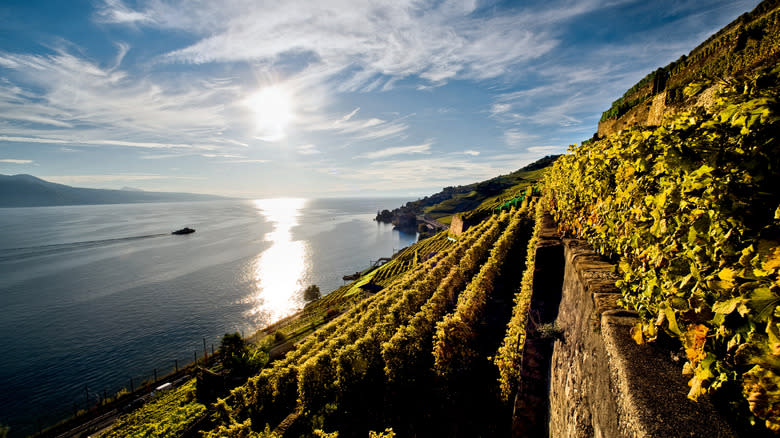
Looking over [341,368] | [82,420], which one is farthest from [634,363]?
[82,420]

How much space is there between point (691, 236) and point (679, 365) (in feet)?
3.80

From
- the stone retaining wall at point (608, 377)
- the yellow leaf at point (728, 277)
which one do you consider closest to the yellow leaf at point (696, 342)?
the stone retaining wall at point (608, 377)

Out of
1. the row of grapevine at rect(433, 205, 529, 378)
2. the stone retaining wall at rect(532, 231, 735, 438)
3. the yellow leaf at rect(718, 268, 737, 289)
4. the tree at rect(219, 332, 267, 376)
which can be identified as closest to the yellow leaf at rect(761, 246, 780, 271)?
the yellow leaf at rect(718, 268, 737, 289)

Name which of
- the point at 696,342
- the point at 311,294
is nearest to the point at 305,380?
the point at 696,342

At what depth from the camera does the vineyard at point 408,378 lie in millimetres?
10703

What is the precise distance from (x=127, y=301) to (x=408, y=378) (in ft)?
322

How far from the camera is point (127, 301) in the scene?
77000 millimetres

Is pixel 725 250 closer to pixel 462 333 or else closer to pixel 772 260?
pixel 772 260

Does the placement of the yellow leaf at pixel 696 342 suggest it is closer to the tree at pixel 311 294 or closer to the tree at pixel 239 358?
the tree at pixel 239 358

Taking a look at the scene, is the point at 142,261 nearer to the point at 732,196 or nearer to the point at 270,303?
the point at 270,303

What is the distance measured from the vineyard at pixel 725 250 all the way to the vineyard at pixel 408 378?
882cm

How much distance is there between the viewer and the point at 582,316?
4.52 metres

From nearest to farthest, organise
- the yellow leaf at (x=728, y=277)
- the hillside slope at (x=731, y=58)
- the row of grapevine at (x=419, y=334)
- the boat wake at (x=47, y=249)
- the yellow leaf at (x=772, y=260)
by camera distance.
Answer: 1. the yellow leaf at (x=772, y=260)
2. the yellow leaf at (x=728, y=277)
3. the row of grapevine at (x=419, y=334)
4. the hillside slope at (x=731, y=58)
5. the boat wake at (x=47, y=249)

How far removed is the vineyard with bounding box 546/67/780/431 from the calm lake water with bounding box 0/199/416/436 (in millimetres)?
65041
